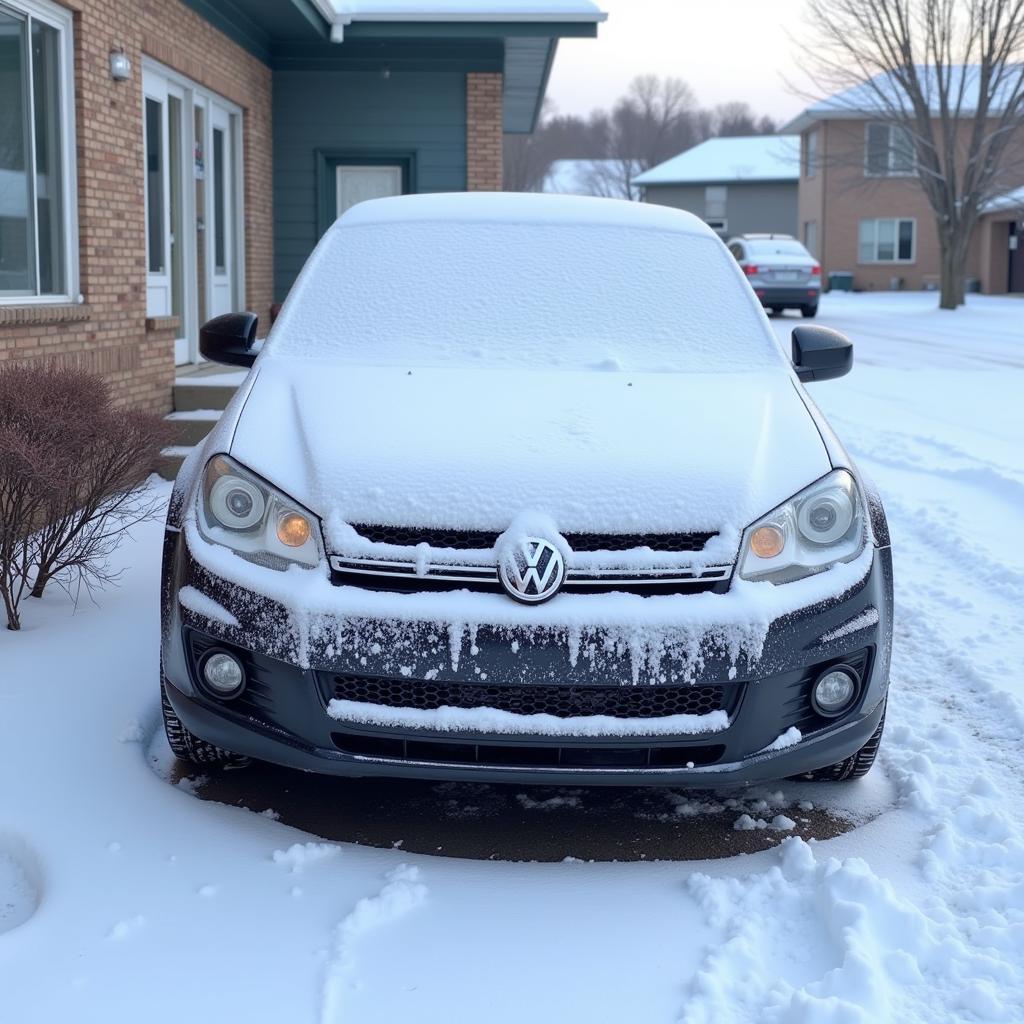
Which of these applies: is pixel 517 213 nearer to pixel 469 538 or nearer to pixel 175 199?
pixel 469 538

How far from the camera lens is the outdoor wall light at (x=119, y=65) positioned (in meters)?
8.95

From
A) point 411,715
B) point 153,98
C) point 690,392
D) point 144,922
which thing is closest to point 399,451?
point 411,715

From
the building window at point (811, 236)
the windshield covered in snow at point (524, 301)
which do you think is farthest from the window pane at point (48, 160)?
the building window at point (811, 236)

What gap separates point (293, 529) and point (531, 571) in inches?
23.6

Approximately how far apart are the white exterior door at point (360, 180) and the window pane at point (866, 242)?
35.2 metres

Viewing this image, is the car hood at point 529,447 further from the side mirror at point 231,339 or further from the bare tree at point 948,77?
the bare tree at point 948,77

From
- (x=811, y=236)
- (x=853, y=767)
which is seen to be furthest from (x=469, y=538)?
(x=811, y=236)

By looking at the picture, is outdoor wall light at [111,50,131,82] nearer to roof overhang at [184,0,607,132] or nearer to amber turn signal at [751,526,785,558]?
roof overhang at [184,0,607,132]

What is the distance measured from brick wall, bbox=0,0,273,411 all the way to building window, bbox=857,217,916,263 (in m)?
40.0

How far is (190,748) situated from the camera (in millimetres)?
3641

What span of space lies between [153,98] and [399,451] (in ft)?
27.5

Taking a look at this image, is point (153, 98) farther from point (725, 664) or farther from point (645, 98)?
point (645, 98)

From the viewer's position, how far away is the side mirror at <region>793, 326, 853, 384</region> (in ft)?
14.9

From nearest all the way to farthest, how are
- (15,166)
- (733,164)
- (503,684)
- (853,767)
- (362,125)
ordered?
(503,684)
(853,767)
(15,166)
(362,125)
(733,164)
